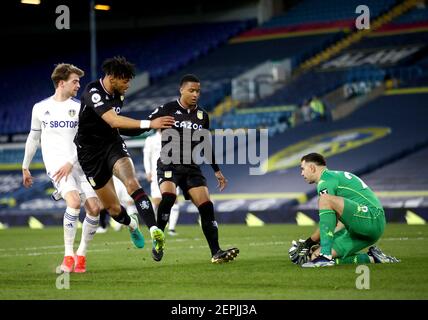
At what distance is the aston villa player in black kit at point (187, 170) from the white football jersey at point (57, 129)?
1179mm

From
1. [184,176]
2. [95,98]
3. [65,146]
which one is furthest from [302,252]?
[65,146]

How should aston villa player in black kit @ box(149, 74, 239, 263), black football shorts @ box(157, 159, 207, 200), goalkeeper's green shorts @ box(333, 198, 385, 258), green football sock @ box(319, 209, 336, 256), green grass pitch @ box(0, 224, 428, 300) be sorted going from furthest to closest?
black football shorts @ box(157, 159, 207, 200) < aston villa player in black kit @ box(149, 74, 239, 263) < goalkeeper's green shorts @ box(333, 198, 385, 258) < green football sock @ box(319, 209, 336, 256) < green grass pitch @ box(0, 224, 428, 300)

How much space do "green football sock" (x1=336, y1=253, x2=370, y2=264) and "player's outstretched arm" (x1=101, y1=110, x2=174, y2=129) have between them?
8.59 feet

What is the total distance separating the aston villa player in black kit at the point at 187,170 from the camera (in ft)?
42.9

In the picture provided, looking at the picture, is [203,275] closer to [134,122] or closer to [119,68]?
[134,122]

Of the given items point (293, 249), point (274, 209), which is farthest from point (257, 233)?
point (293, 249)

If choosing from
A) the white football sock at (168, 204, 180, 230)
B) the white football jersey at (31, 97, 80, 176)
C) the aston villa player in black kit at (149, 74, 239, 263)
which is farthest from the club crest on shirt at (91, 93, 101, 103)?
the white football sock at (168, 204, 180, 230)

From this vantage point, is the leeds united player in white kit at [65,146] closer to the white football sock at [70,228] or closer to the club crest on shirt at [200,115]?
the white football sock at [70,228]

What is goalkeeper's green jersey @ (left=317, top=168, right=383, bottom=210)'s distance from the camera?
A: 11.8 m

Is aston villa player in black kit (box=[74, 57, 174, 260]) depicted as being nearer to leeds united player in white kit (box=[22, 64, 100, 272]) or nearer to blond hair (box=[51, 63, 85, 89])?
leeds united player in white kit (box=[22, 64, 100, 272])

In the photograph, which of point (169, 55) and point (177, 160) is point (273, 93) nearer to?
point (169, 55)

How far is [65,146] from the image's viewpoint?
12609 millimetres

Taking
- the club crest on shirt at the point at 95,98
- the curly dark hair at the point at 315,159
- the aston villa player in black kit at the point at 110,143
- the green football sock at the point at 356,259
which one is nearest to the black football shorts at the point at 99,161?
the aston villa player in black kit at the point at 110,143
